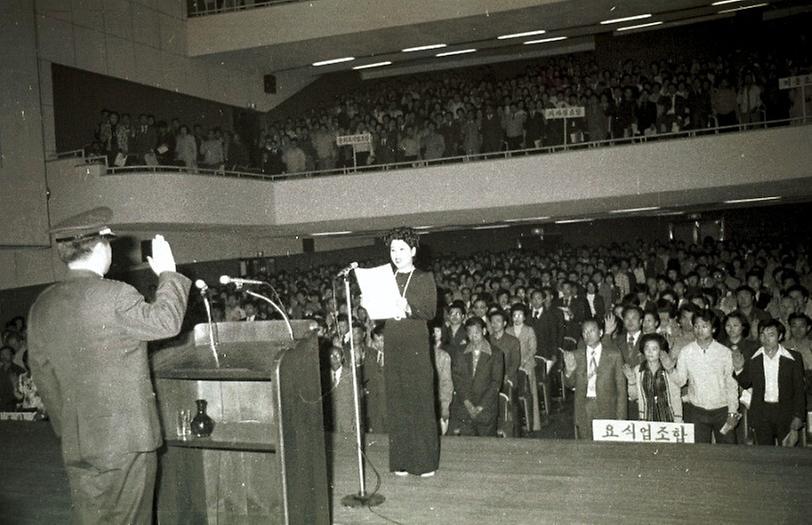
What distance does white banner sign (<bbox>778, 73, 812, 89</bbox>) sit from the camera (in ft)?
29.8

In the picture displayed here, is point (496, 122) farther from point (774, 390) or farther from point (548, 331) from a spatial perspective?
point (774, 390)

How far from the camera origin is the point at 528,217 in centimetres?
1196

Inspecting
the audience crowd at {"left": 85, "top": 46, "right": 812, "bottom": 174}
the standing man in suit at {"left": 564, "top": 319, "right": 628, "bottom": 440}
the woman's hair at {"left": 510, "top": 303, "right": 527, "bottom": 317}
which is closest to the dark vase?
the standing man in suit at {"left": 564, "top": 319, "right": 628, "bottom": 440}

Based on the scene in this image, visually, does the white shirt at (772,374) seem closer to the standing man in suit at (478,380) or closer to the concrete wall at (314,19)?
the standing man in suit at (478,380)

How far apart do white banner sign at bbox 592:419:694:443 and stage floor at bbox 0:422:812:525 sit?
9 cm

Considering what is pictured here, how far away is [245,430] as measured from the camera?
325 centimetres

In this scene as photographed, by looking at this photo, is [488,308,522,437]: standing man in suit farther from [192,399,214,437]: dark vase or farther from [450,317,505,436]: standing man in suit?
[192,399,214,437]: dark vase

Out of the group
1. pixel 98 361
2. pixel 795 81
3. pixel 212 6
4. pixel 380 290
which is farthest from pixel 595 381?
pixel 212 6

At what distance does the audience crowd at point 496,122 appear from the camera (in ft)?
→ 32.2

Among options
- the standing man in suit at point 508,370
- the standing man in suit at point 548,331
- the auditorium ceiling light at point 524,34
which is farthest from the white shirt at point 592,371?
the auditorium ceiling light at point 524,34

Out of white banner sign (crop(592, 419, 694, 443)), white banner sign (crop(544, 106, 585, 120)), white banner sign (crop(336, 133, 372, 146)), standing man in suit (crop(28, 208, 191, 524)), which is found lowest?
white banner sign (crop(592, 419, 694, 443))

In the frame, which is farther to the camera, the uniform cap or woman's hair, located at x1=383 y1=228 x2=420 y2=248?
woman's hair, located at x1=383 y1=228 x2=420 y2=248

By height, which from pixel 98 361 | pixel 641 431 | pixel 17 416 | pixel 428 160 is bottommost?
pixel 17 416

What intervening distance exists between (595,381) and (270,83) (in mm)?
12014
